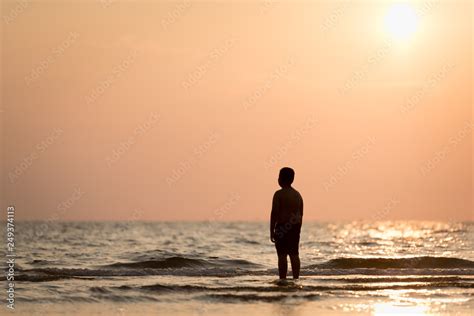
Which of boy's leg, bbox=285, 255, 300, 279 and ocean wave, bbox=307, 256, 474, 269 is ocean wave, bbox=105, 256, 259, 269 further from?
boy's leg, bbox=285, 255, 300, 279

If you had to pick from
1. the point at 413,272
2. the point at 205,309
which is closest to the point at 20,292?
the point at 205,309

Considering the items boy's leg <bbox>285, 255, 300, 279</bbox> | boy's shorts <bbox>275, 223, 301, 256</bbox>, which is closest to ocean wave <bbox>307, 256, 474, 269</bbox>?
boy's leg <bbox>285, 255, 300, 279</bbox>

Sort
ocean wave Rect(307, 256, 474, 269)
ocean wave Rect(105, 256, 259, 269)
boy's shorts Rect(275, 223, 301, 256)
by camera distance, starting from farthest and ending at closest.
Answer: ocean wave Rect(105, 256, 259, 269)
ocean wave Rect(307, 256, 474, 269)
boy's shorts Rect(275, 223, 301, 256)

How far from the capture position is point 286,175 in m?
16.5

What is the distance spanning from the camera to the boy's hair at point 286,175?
54.1ft

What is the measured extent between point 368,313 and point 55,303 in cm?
495

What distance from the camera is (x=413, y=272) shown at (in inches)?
804

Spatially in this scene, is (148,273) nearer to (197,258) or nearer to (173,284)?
(173,284)

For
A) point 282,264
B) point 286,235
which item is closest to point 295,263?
point 282,264

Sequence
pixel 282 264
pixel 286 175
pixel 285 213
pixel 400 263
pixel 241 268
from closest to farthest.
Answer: pixel 286 175 → pixel 285 213 → pixel 282 264 → pixel 241 268 → pixel 400 263

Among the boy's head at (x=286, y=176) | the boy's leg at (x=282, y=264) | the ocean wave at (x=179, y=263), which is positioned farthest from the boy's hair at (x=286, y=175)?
the ocean wave at (x=179, y=263)

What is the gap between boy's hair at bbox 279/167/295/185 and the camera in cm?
1648

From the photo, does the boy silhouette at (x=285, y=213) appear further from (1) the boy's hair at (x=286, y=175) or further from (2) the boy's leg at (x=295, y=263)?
(2) the boy's leg at (x=295, y=263)

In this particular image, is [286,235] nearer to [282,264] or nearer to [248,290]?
[282,264]
